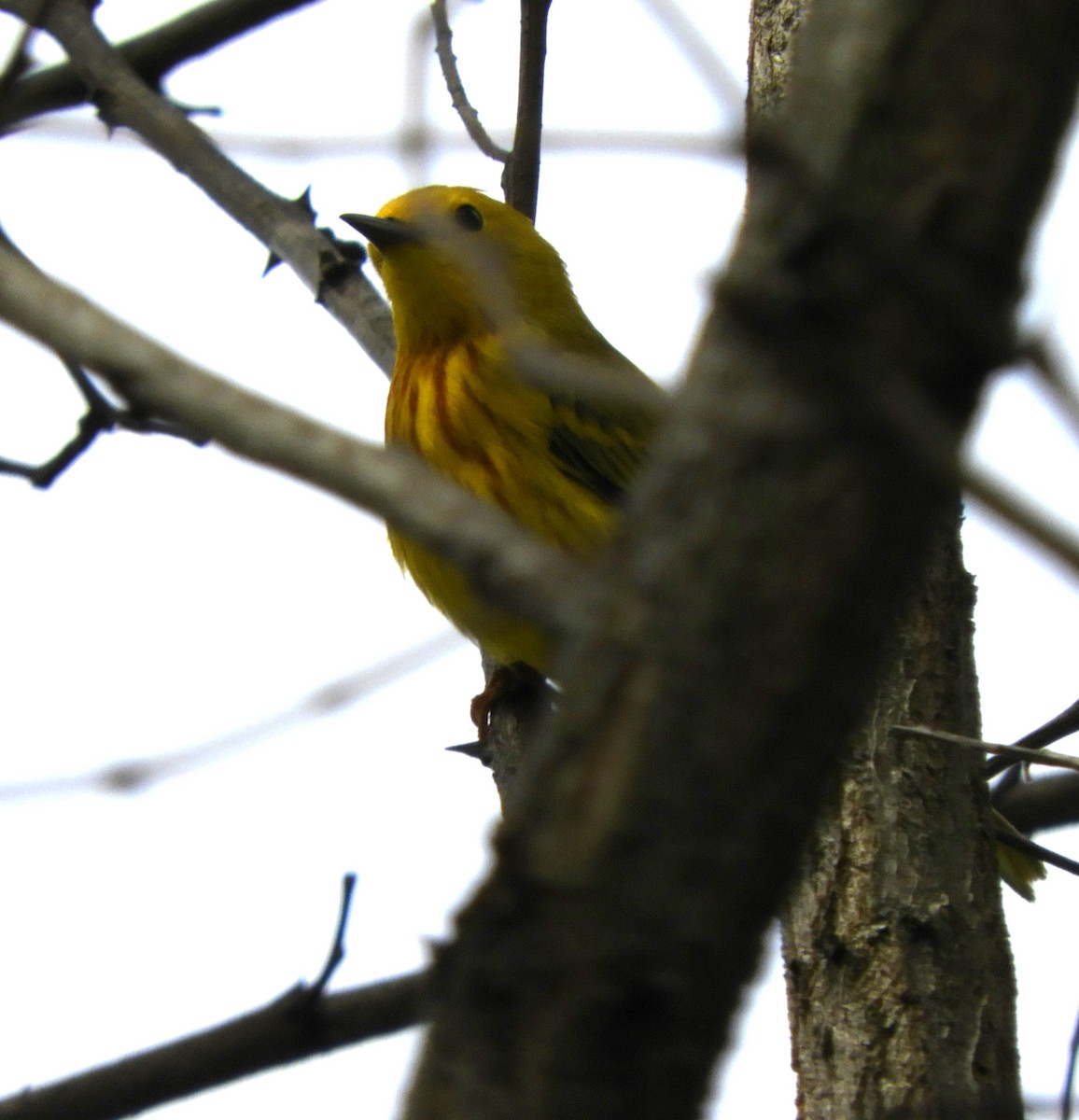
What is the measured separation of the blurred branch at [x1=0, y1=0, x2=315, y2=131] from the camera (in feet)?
14.5

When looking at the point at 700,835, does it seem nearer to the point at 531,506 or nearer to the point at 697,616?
the point at 697,616

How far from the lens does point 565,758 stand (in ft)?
4.76

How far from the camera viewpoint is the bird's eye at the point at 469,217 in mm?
5934

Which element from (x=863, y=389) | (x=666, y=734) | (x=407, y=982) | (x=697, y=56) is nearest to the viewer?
(x=863, y=389)

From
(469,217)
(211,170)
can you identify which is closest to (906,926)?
(211,170)

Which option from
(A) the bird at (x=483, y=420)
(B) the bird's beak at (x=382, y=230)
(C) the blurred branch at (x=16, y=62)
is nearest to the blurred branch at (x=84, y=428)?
(C) the blurred branch at (x=16, y=62)

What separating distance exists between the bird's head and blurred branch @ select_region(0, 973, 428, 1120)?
9.32ft

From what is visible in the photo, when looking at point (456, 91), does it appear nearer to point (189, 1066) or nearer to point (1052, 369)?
point (189, 1066)

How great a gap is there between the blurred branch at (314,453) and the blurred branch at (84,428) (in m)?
0.66

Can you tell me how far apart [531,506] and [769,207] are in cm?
366

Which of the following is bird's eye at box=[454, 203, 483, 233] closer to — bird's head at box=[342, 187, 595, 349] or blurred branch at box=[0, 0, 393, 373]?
bird's head at box=[342, 187, 595, 349]

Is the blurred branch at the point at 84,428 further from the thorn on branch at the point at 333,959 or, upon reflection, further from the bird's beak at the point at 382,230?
the bird's beak at the point at 382,230

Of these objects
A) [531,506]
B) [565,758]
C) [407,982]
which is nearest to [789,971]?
[407,982]

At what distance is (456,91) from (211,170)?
2.53 ft
